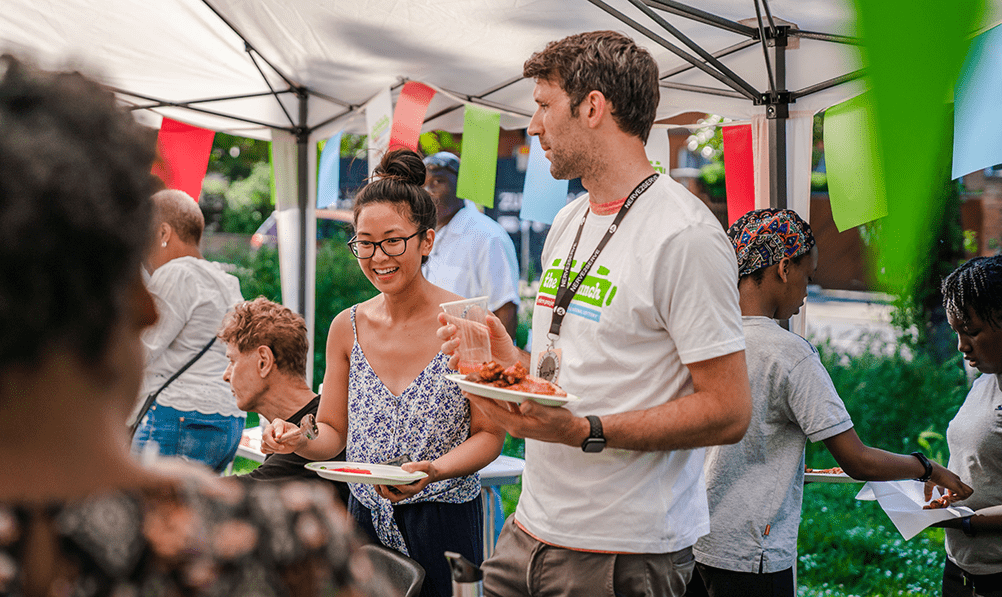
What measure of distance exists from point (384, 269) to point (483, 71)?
2125 mm

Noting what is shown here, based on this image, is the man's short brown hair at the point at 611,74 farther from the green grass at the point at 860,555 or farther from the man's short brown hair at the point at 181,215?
the green grass at the point at 860,555

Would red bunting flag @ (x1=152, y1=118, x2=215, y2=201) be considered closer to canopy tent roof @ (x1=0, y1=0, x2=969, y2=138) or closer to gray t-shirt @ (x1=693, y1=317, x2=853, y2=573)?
canopy tent roof @ (x1=0, y1=0, x2=969, y2=138)

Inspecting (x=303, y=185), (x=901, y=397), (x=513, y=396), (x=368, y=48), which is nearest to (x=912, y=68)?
(x=513, y=396)

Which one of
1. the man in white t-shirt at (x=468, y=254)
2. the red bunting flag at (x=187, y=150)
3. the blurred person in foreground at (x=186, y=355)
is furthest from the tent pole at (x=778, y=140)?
the red bunting flag at (x=187, y=150)

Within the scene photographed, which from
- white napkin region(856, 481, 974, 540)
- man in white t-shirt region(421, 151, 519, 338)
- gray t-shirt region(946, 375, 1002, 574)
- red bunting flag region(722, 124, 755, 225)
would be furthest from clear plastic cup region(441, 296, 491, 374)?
man in white t-shirt region(421, 151, 519, 338)

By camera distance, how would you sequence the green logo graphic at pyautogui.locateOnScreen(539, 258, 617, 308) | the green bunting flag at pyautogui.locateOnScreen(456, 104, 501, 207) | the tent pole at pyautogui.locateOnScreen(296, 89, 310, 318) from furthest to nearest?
the tent pole at pyautogui.locateOnScreen(296, 89, 310, 318) < the green bunting flag at pyautogui.locateOnScreen(456, 104, 501, 207) < the green logo graphic at pyautogui.locateOnScreen(539, 258, 617, 308)

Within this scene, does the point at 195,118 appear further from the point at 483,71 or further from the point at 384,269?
the point at 384,269

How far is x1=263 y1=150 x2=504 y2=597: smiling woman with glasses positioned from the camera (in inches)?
81.8

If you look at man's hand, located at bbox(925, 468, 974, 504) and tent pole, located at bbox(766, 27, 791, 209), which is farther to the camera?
tent pole, located at bbox(766, 27, 791, 209)

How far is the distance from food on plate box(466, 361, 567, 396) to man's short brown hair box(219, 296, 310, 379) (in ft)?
3.87

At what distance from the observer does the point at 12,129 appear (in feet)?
1.87

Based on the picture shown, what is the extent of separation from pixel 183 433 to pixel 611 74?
8.47 feet

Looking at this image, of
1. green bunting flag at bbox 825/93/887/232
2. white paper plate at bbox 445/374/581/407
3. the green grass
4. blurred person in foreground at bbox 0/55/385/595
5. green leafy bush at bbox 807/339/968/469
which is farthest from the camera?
green leafy bush at bbox 807/339/968/469

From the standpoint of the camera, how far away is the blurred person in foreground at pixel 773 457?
199cm
